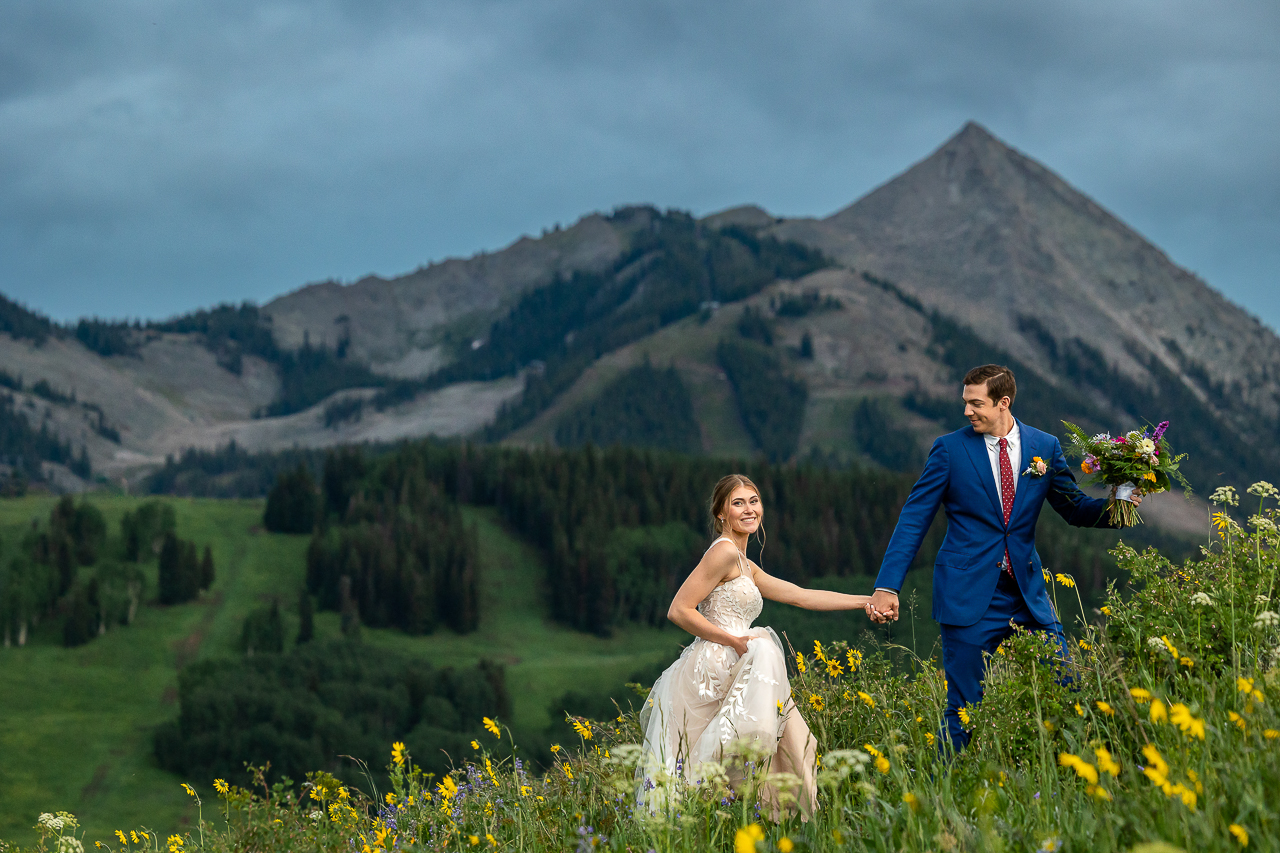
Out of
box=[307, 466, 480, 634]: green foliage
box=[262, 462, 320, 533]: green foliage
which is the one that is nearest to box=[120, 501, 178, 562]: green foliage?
box=[262, 462, 320, 533]: green foliage

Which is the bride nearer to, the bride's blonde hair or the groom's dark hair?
the bride's blonde hair

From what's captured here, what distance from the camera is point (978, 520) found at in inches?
277

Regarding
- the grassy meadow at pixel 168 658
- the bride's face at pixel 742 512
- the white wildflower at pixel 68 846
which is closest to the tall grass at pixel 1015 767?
the white wildflower at pixel 68 846

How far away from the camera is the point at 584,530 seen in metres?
164

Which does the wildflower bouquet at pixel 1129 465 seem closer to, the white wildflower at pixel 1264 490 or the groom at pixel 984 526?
the groom at pixel 984 526

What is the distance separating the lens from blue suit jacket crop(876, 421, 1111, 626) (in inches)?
269

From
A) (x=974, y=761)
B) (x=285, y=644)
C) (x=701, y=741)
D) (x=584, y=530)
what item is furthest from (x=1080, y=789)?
(x=584, y=530)

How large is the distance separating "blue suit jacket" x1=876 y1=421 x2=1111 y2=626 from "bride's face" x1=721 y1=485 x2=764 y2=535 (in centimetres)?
96

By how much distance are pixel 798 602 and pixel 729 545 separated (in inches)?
35.2

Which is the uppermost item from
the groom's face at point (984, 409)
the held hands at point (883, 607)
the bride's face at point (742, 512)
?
the groom's face at point (984, 409)

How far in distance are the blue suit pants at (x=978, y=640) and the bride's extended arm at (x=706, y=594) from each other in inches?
57.9

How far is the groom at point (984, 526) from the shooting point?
22.3ft

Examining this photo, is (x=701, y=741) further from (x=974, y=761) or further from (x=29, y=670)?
(x=29, y=670)

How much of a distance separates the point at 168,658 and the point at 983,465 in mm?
147368
